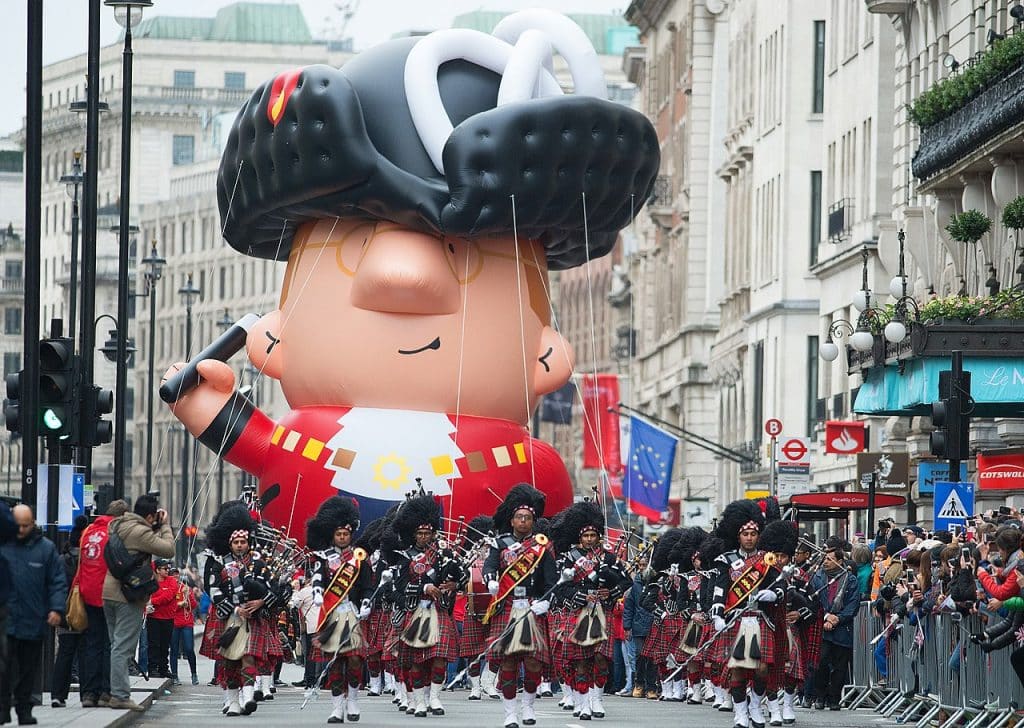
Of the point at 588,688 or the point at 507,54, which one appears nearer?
the point at 588,688

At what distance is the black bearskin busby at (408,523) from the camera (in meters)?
25.7

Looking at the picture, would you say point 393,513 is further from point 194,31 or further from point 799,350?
point 194,31

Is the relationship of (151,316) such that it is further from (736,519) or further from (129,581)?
(736,519)

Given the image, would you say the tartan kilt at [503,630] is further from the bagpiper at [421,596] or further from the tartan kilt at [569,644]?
the bagpiper at [421,596]

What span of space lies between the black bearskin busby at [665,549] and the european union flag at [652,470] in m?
20.2

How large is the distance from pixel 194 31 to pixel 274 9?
4.51 m

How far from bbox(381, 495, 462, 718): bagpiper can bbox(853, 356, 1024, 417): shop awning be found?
7.04m

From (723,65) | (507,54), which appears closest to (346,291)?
(507,54)

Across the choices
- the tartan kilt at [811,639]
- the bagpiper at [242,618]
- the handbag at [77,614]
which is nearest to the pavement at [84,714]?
the handbag at [77,614]

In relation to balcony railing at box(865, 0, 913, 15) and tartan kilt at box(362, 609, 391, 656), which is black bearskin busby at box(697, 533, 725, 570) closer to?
tartan kilt at box(362, 609, 391, 656)

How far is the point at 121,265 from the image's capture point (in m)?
35.7

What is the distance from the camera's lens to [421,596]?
25328mm

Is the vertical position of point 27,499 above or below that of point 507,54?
below

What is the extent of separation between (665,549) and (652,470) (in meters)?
21.1
